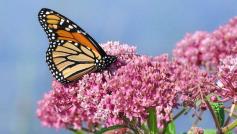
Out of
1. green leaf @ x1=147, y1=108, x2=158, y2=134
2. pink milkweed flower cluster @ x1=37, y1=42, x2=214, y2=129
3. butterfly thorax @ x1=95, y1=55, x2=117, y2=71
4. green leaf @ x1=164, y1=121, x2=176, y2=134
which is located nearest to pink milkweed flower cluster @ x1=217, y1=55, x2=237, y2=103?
pink milkweed flower cluster @ x1=37, y1=42, x2=214, y2=129

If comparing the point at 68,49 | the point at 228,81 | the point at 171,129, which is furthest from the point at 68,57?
the point at 228,81

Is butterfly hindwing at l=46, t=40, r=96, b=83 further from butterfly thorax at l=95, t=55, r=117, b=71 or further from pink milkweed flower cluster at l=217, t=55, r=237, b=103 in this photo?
pink milkweed flower cluster at l=217, t=55, r=237, b=103

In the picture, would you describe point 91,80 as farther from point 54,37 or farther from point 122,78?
point 54,37

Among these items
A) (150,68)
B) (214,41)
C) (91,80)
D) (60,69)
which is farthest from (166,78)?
(214,41)

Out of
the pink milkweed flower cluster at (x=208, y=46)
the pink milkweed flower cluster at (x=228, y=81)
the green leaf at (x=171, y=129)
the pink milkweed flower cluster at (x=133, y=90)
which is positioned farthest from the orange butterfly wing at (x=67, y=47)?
the pink milkweed flower cluster at (x=208, y=46)

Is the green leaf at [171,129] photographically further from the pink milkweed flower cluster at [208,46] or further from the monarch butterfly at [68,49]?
the pink milkweed flower cluster at [208,46]

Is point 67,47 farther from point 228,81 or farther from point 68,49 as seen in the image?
point 228,81
